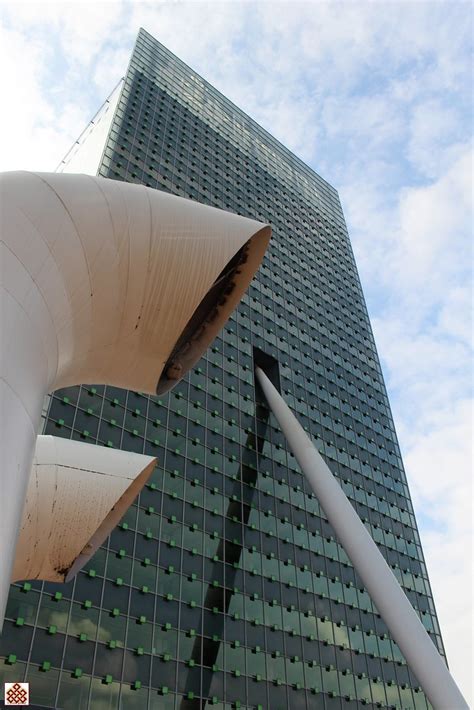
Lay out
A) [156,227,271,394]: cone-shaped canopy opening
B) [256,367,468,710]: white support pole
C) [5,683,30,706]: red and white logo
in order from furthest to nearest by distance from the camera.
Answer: [256,367,468,710]: white support pole < [5,683,30,706]: red and white logo < [156,227,271,394]: cone-shaped canopy opening

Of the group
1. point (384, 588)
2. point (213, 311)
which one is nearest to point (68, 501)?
point (213, 311)

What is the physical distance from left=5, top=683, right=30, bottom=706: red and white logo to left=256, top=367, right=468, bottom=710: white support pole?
46.5 feet

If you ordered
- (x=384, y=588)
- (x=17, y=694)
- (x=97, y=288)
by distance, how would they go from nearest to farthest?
1. (x=97, y=288)
2. (x=17, y=694)
3. (x=384, y=588)

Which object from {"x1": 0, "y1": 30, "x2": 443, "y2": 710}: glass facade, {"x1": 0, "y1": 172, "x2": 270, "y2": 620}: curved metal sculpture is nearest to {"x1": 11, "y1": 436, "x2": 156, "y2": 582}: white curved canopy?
{"x1": 0, "y1": 172, "x2": 270, "y2": 620}: curved metal sculpture

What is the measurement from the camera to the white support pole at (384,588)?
2094 cm

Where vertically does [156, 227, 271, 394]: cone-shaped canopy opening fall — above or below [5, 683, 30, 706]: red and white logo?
above

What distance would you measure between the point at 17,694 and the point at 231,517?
16.0m

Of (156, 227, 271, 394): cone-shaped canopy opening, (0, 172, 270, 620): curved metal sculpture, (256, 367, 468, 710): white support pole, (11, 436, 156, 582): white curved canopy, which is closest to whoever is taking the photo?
(0, 172, 270, 620): curved metal sculpture

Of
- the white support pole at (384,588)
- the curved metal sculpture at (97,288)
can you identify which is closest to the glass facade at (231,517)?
the white support pole at (384,588)

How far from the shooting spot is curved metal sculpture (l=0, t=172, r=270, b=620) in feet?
27.0

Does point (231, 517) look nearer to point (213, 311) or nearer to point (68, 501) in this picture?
point (68, 501)

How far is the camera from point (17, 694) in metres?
20.2

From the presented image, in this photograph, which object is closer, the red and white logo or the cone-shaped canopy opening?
the cone-shaped canopy opening

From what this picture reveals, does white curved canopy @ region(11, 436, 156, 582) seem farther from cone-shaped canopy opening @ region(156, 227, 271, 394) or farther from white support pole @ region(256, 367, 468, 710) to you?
white support pole @ region(256, 367, 468, 710)
